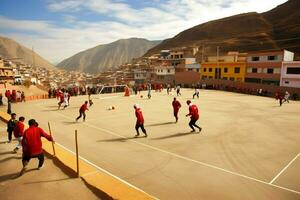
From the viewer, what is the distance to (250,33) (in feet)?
466

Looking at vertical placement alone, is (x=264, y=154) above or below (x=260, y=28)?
below

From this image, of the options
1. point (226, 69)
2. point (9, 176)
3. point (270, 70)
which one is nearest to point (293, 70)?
point (270, 70)

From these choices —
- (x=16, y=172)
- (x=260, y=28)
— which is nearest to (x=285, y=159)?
(x=16, y=172)

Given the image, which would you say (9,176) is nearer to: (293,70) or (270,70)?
(293,70)

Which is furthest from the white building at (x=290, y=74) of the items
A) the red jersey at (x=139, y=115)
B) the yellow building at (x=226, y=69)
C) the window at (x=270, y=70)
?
the red jersey at (x=139, y=115)

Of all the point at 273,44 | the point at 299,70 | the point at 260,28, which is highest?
the point at 260,28

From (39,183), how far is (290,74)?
43548 millimetres

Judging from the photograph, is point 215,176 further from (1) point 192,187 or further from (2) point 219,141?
(2) point 219,141

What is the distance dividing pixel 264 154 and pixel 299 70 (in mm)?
35919

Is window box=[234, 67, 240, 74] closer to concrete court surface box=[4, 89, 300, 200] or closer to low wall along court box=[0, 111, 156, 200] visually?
concrete court surface box=[4, 89, 300, 200]

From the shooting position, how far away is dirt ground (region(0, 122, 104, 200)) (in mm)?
5266

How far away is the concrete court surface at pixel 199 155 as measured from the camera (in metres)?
6.21

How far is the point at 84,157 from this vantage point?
8594 millimetres

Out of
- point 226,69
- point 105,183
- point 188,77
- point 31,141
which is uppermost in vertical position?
point 226,69
